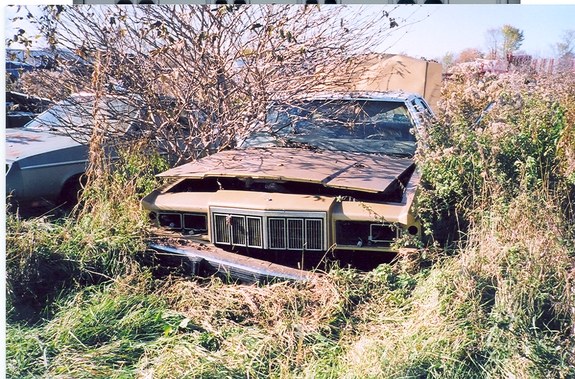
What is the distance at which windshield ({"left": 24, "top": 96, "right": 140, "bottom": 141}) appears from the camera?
409cm

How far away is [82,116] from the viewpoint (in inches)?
161

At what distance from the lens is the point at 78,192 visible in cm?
400

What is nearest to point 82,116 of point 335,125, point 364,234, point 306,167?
point 306,167

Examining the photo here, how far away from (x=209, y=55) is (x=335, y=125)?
0.90 m

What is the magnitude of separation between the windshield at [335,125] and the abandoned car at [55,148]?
90 centimetres

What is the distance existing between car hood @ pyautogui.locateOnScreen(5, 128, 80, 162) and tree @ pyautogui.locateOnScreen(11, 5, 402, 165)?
13.5 inches

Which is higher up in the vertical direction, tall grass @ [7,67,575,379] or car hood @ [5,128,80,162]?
car hood @ [5,128,80,162]

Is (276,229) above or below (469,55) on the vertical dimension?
below

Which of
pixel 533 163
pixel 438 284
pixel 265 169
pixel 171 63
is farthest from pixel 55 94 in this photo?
pixel 533 163

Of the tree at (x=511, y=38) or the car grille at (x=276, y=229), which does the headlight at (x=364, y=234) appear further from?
the tree at (x=511, y=38)

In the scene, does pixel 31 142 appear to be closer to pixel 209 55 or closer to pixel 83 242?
pixel 83 242

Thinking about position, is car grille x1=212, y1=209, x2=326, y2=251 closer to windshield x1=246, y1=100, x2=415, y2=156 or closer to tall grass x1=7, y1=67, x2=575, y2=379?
tall grass x1=7, y1=67, x2=575, y2=379

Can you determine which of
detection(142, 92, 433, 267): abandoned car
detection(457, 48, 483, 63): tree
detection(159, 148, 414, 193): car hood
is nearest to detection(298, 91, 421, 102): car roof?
detection(142, 92, 433, 267): abandoned car

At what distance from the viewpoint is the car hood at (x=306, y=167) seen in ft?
12.2
